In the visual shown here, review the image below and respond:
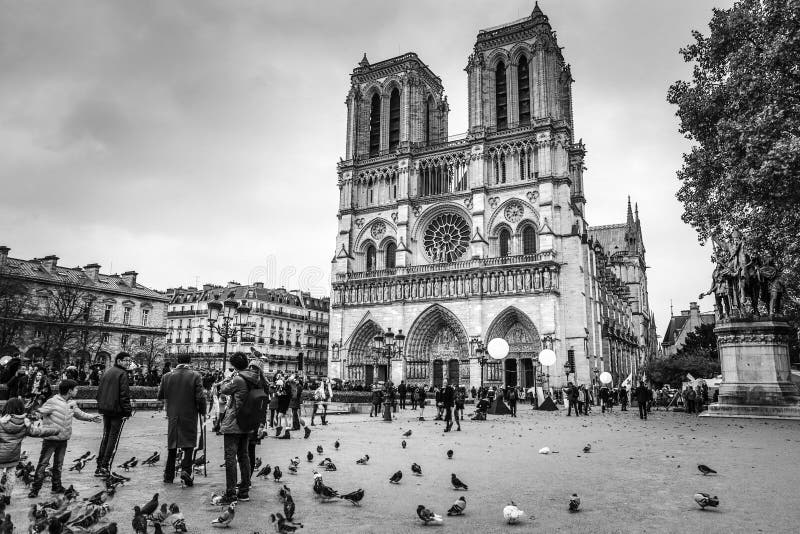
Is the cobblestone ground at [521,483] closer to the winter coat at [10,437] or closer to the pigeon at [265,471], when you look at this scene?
the pigeon at [265,471]

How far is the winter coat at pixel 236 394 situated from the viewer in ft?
21.7

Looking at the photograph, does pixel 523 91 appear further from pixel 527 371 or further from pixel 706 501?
pixel 706 501

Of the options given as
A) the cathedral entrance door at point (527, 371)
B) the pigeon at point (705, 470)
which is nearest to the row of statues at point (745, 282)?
the pigeon at point (705, 470)

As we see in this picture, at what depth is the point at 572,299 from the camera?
4225 cm

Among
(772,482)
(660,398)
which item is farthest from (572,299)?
(772,482)

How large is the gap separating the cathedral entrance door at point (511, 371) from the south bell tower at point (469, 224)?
0.11m

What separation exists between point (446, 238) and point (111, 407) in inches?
1651

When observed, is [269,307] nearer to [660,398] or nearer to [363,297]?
[363,297]

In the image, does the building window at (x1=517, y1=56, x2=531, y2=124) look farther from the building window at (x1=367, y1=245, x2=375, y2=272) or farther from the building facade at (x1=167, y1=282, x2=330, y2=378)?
the building facade at (x1=167, y1=282, x2=330, y2=378)

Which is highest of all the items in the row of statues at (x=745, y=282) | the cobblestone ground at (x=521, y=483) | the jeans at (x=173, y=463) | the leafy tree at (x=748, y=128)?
the leafy tree at (x=748, y=128)

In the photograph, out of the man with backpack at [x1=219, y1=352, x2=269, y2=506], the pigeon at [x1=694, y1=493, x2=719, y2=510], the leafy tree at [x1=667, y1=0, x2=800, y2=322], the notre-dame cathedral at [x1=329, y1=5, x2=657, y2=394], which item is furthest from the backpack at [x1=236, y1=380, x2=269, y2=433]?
the notre-dame cathedral at [x1=329, y1=5, x2=657, y2=394]

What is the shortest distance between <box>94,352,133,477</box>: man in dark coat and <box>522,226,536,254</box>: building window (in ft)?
130

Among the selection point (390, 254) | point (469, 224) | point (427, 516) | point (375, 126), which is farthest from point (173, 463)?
point (375, 126)

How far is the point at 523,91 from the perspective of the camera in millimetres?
47938
